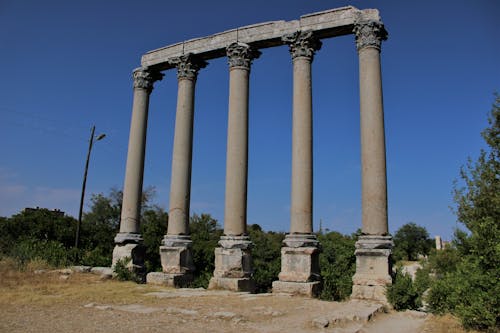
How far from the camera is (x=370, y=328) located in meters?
10.7

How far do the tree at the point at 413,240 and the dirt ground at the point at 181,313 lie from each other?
8141 centimetres

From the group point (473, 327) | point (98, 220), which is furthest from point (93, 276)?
point (98, 220)

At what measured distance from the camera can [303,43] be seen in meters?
A: 19.1

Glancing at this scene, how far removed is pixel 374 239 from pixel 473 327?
21.6 ft

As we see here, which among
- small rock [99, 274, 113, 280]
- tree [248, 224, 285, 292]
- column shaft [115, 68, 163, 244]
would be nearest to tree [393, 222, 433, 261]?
tree [248, 224, 285, 292]

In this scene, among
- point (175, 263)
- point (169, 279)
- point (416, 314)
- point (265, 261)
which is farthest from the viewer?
point (265, 261)

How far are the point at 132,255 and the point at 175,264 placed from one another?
2.70m

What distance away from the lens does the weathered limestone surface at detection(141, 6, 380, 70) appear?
18.5 metres

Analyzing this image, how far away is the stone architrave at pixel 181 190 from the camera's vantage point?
1958 centimetres

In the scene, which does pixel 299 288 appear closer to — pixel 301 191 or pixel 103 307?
pixel 301 191

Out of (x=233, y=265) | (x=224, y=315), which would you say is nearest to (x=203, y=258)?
(x=233, y=265)

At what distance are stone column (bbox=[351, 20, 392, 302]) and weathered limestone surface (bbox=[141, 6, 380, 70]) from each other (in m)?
0.67

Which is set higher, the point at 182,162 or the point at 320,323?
the point at 182,162

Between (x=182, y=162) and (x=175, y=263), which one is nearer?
(x=175, y=263)
